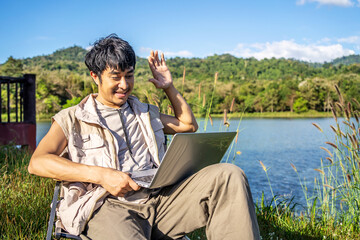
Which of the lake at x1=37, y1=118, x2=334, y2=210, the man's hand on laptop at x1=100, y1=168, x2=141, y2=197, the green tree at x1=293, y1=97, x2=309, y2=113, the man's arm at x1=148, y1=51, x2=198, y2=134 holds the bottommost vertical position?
the lake at x1=37, y1=118, x2=334, y2=210

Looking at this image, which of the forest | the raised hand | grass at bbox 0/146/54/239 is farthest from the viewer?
the forest

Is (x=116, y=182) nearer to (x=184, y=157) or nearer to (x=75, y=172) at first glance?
(x=75, y=172)

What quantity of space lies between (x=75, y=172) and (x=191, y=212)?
539mm

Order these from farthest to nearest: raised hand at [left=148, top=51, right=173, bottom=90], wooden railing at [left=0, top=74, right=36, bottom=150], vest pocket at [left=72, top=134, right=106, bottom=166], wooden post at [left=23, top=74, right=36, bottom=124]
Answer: wooden post at [left=23, top=74, right=36, bottom=124], wooden railing at [left=0, top=74, right=36, bottom=150], raised hand at [left=148, top=51, right=173, bottom=90], vest pocket at [left=72, top=134, right=106, bottom=166]

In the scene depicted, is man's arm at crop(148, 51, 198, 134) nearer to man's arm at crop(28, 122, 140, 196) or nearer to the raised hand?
the raised hand

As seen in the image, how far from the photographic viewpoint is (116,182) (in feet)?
4.98

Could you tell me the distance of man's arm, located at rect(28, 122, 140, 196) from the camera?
1.52 m

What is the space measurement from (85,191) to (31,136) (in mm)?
5203

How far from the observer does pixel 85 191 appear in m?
1.67

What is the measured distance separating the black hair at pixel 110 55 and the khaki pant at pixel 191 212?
0.64m

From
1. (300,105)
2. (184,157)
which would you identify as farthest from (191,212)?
(300,105)

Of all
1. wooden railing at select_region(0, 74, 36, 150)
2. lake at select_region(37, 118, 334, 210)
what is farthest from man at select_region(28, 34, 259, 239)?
wooden railing at select_region(0, 74, 36, 150)

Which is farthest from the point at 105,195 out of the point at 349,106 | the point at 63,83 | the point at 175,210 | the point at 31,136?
the point at 63,83

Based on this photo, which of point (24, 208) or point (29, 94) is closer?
point (24, 208)
